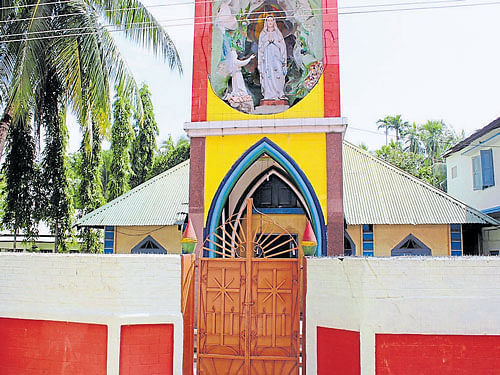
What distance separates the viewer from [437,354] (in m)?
6.21

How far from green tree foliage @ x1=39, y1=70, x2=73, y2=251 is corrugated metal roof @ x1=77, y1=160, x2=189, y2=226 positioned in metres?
0.78

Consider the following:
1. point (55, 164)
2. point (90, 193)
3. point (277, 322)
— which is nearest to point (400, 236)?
point (277, 322)

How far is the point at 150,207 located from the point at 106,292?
30.4 ft

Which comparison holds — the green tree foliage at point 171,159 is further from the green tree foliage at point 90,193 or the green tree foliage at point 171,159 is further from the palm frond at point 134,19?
the palm frond at point 134,19

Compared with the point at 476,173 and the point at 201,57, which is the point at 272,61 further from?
the point at 476,173

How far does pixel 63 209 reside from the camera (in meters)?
14.9

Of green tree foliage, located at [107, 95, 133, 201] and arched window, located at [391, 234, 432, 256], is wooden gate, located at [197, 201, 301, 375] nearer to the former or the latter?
arched window, located at [391, 234, 432, 256]

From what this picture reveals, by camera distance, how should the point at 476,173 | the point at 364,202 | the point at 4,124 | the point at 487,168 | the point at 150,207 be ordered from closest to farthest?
the point at 4,124, the point at 364,202, the point at 150,207, the point at 487,168, the point at 476,173

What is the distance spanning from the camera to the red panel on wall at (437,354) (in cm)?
616

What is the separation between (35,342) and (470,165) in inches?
611

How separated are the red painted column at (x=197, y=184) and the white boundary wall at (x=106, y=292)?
536 centimetres

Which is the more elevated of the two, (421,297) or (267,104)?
(267,104)

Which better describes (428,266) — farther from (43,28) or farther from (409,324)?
(43,28)

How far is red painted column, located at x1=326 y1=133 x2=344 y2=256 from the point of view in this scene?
11836mm
